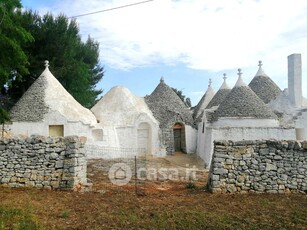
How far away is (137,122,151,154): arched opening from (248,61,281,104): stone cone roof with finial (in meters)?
7.99

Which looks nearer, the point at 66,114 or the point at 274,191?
the point at 274,191

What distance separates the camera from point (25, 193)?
347 inches

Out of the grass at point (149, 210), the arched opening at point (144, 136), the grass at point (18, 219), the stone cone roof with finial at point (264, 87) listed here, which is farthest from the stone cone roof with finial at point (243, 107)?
the grass at point (18, 219)

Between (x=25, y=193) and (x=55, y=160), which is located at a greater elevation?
(x=55, y=160)

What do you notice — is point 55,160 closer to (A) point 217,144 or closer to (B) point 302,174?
(A) point 217,144

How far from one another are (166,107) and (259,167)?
12.5 meters

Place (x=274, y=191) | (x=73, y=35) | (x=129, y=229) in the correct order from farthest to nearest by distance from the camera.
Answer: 1. (x=73, y=35)
2. (x=274, y=191)
3. (x=129, y=229)

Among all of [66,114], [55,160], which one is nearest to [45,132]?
[66,114]

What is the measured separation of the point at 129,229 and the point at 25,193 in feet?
12.9

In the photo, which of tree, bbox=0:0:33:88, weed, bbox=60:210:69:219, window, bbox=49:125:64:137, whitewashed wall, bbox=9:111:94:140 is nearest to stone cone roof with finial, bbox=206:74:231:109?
whitewashed wall, bbox=9:111:94:140

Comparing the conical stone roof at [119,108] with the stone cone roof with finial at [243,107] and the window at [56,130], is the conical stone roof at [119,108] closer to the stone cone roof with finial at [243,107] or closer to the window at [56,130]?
the window at [56,130]

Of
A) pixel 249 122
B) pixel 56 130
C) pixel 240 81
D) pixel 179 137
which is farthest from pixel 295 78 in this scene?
pixel 56 130

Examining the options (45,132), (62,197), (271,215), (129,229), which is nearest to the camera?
(129,229)

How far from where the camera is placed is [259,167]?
9.39 metres
